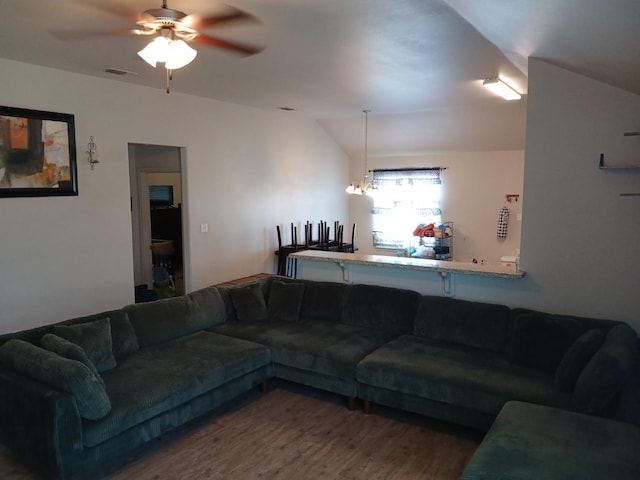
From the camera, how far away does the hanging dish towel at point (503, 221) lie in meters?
7.98

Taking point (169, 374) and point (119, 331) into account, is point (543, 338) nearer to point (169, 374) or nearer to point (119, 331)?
point (169, 374)

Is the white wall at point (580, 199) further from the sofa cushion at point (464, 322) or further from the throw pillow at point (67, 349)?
the throw pillow at point (67, 349)

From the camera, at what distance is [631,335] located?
306 cm

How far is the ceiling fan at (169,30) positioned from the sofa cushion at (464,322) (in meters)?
2.51

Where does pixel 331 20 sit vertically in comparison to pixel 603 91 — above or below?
above

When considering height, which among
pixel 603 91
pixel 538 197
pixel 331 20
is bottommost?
pixel 538 197

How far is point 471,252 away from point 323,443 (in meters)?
6.03

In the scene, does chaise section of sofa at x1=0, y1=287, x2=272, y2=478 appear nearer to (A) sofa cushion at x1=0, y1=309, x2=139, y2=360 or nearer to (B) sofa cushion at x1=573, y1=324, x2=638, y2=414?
(A) sofa cushion at x1=0, y1=309, x2=139, y2=360

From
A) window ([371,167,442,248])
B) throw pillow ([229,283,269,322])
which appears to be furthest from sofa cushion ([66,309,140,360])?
window ([371,167,442,248])

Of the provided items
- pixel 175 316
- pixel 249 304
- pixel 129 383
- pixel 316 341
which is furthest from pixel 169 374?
pixel 249 304

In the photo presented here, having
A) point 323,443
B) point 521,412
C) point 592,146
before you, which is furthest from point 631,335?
point 323,443

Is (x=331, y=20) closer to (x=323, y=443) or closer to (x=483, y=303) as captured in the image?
(x=483, y=303)

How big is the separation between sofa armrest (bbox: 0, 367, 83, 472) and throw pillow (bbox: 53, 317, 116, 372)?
1.47 feet

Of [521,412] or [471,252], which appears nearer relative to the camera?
[521,412]
